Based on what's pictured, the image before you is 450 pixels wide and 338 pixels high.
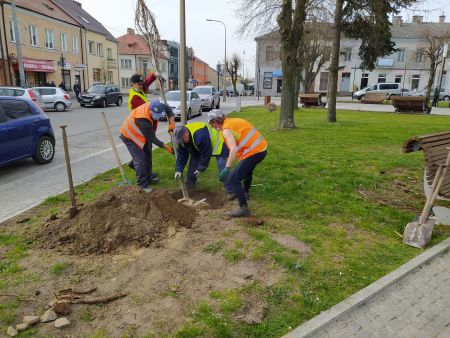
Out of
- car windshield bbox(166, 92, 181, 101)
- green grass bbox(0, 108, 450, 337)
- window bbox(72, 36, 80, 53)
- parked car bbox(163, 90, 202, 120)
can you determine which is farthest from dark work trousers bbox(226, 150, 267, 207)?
window bbox(72, 36, 80, 53)

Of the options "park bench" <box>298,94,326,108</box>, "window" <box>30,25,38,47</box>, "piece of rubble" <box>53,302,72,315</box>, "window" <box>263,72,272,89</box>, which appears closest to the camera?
"piece of rubble" <box>53,302,72,315</box>

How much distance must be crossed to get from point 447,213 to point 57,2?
4263 centimetres

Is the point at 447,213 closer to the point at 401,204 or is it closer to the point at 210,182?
the point at 401,204

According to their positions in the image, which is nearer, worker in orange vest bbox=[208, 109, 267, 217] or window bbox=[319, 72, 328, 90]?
worker in orange vest bbox=[208, 109, 267, 217]

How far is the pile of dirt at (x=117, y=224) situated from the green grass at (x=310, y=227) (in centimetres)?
42

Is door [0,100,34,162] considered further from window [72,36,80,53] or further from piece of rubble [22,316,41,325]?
window [72,36,80,53]

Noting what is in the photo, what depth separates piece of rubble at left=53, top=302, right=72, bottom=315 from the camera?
303cm

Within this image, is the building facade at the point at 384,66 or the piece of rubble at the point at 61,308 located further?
the building facade at the point at 384,66

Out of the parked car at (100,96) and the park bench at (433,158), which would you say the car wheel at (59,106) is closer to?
the parked car at (100,96)

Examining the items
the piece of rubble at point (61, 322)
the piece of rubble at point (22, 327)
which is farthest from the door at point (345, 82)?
the piece of rubble at point (22, 327)

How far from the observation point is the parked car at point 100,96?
25531 millimetres

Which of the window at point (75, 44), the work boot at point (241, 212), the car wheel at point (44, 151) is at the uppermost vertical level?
the window at point (75, 44)

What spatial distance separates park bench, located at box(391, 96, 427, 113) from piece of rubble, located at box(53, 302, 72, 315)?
23.4 metres

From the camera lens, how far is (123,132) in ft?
19.5
